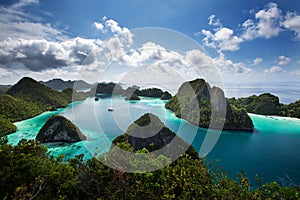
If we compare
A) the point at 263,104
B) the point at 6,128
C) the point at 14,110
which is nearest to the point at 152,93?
the point at 263,104

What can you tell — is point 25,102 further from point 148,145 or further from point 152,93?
point 152,93

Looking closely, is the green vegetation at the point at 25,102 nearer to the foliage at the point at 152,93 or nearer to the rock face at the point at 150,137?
the rock face at the point at 150,137

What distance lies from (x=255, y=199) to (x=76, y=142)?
57.3 ft

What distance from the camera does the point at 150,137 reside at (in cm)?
1194

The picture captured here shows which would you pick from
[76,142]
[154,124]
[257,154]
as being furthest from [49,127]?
[257,154]

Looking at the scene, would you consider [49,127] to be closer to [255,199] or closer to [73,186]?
[73,186]

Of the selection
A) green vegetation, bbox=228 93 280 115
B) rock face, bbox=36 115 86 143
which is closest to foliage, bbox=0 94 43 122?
rock face, bbox=36 115 86 143

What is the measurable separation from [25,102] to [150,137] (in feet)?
106

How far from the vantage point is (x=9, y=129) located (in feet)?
70.8

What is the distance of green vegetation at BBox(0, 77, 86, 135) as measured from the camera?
26.1 meters

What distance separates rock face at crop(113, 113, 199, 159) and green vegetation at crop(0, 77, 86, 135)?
13.5 metres

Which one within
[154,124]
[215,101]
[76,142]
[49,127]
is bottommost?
[76,142]

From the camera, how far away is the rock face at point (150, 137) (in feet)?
34.5

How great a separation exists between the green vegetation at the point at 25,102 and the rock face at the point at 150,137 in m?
13.5
